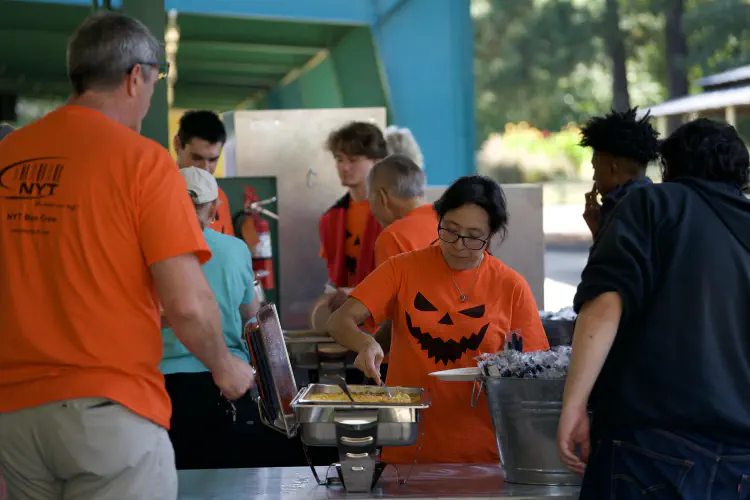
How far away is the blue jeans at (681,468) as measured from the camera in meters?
1.96

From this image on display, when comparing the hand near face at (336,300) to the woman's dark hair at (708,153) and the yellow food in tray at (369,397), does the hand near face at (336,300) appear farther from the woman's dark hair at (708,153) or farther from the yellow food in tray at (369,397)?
the woman's dark hair at (708,153)

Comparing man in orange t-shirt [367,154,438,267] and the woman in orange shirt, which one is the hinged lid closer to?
the woman in orange shirt

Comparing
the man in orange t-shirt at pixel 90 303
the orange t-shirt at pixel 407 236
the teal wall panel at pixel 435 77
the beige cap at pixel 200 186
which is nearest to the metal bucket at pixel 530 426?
the man in orange t-shirt at pixel 90 303

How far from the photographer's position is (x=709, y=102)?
53.3 feet

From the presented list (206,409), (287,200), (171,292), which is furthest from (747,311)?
(287,200)

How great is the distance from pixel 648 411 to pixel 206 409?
5.78 ft

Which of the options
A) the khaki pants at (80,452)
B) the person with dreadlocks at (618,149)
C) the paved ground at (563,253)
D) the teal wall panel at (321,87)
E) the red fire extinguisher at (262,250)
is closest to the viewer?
the khaki pants at (80,452)


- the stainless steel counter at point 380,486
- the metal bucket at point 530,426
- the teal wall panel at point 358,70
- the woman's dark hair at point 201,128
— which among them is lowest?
the stainless steel counter at point 380,486

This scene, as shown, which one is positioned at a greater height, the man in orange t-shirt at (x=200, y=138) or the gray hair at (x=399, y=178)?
the man in orange t-shirt at (x=200, y=138)

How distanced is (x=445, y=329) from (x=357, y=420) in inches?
24.1

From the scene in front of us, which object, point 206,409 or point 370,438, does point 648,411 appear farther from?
point 206,409

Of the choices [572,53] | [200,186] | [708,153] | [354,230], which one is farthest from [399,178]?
[572,53]

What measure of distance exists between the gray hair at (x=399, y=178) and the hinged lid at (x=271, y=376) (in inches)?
51.6

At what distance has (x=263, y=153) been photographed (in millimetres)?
6535
